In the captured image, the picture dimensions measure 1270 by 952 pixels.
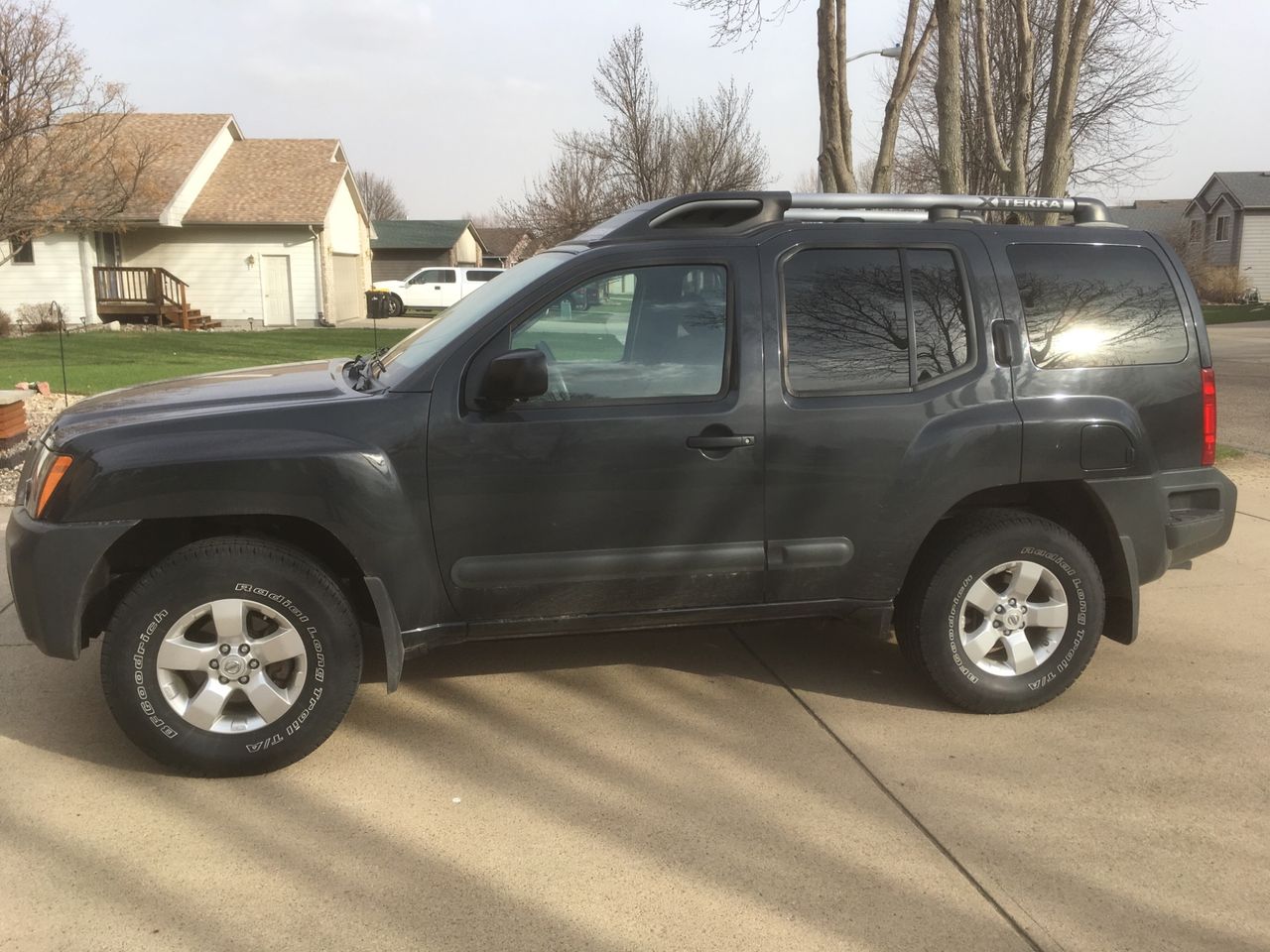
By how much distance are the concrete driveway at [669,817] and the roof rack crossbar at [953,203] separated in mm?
1981

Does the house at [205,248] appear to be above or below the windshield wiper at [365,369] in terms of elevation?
above

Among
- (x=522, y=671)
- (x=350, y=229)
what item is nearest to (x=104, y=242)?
(x=350, y=229)

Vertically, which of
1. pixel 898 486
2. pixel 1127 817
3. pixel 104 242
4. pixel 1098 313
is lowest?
pixel 1127 817

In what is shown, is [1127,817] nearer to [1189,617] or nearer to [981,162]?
[1189,617]

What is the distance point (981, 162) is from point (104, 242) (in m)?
24.5

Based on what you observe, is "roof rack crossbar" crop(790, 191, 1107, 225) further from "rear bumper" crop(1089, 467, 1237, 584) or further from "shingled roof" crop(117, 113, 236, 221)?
"shingled roof" crop(117, 113, 236, 221)

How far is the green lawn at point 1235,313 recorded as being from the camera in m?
35.3

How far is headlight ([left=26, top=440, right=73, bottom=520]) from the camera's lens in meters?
3.73

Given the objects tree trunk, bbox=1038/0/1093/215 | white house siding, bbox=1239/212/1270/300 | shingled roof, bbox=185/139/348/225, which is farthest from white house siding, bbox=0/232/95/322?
white house siding, bbox=1239/212/1270/300

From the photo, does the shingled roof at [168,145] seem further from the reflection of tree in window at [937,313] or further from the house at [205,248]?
the reflection of tree in window at [937,313]

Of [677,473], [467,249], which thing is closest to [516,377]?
[677,473]

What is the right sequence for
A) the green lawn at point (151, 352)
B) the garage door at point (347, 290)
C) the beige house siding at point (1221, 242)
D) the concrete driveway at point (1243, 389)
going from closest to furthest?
1. the concrete driveway at point (1243, 389)
2. the green lawn at point (151, 352)
3. the garage door at point (347, 290)
4. the beige house siding at point (1221, 242)

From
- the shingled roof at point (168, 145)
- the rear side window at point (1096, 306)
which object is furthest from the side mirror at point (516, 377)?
the shingled roof at point (168, 145)

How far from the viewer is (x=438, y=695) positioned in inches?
180
